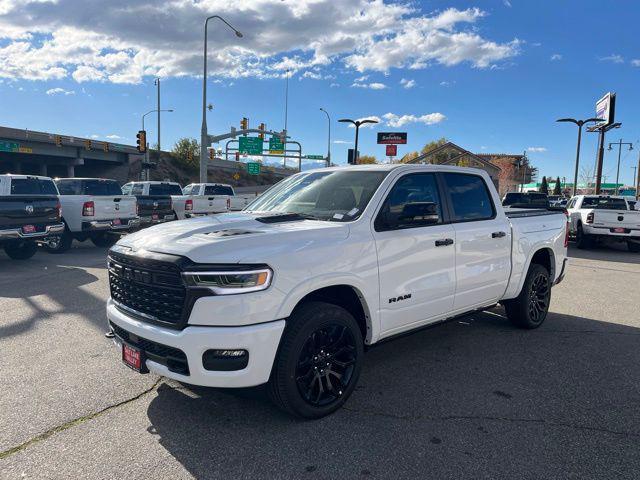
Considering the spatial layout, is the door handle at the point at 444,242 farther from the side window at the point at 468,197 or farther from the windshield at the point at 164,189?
the windshield at the point at 164,189

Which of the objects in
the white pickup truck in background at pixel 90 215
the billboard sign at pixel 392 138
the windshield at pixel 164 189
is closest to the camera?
the white pickup truck in background at pixel 90 215

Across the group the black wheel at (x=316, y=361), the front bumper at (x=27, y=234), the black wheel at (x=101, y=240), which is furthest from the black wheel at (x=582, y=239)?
the front bumper at (x=27, y=234)

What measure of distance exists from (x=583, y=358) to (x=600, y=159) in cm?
2988

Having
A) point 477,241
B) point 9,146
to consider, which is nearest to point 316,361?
point 477,241

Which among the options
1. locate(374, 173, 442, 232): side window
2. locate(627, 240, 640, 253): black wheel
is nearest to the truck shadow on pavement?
locate(374, 173, 442, 232): side window

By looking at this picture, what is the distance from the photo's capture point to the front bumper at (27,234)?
965cm

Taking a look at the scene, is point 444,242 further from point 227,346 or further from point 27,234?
point 27,234

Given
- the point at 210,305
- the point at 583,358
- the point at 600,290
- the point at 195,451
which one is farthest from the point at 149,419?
the point at 600,290

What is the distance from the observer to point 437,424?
342 centimetres

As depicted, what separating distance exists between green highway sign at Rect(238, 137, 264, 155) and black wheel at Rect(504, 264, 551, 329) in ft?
146

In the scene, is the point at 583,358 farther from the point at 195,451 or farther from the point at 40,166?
the point at 40,166

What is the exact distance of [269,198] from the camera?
4.94 meters

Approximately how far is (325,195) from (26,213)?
8.42 meters

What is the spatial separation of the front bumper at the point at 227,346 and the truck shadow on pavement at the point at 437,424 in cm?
45
